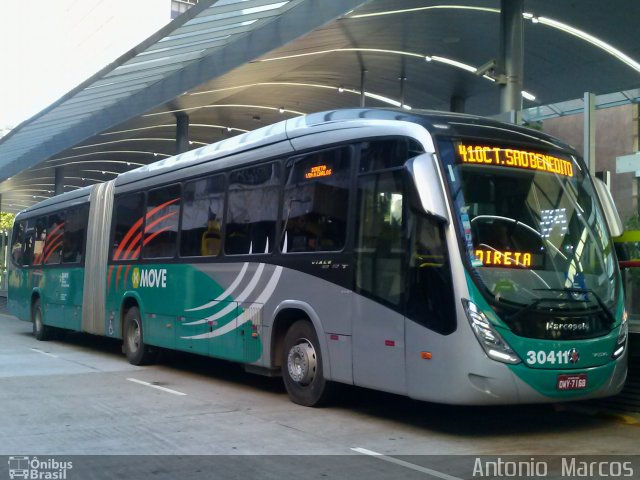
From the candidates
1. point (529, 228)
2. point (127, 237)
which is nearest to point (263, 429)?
point (529, 228)

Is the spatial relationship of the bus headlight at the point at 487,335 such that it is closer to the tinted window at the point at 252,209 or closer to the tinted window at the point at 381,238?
the tinted window at the point at 381,238

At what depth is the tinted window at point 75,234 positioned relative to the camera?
1748 cm

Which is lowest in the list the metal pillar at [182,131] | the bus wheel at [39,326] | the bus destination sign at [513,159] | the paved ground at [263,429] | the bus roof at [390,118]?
the paved ground at [263,429]

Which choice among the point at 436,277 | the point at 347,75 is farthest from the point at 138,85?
the point at 436,277

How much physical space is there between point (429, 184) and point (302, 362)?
2988 mm

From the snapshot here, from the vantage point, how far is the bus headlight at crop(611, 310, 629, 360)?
8.49 meters

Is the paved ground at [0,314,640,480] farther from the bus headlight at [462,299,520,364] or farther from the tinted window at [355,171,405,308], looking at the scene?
the tinted window at [355,171,405,308]

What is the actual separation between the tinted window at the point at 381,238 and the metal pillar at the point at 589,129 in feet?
12.6

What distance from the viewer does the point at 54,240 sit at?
19141 millimetres

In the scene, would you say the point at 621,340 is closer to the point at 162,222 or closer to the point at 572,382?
the point at 572,382

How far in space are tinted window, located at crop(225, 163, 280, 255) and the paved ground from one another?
6.68ft

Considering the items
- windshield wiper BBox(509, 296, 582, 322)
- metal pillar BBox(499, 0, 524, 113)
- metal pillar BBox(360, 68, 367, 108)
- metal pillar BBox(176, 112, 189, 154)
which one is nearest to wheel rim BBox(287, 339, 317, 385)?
windshield wiper BBox(509, 296, 582, 322)

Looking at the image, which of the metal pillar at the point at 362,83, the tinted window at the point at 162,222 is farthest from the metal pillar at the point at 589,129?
the metal pillar at the point at 362,83

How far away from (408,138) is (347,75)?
57.6ft
